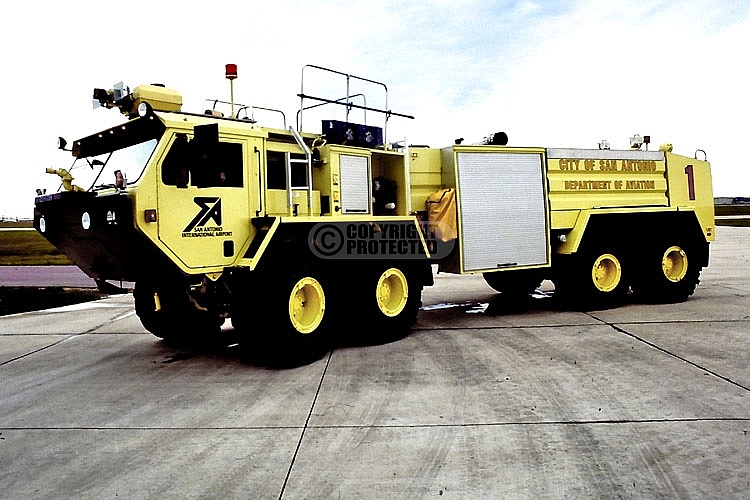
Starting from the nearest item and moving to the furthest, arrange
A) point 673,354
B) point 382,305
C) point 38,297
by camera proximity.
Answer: point 673,354
point 382,305
point 38,297

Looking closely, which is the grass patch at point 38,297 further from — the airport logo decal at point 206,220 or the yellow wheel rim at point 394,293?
the yellow wheel rim at point 394,293

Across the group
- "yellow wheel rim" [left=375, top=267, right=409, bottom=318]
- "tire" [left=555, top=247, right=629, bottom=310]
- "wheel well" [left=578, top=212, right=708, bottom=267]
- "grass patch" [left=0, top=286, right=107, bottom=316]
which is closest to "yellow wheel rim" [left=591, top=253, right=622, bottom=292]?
"tire" [left=555, top=247, right=629, bottom=310]

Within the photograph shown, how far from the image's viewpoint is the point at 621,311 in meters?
9.77

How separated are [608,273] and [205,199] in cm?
711

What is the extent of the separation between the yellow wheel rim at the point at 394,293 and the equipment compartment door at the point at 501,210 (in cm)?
109

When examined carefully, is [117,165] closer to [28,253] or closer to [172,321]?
[172,321]

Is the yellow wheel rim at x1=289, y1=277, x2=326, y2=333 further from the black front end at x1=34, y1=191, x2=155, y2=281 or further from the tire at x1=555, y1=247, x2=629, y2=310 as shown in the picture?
the tire at x1=555, y1=247, x2=629, y2=310

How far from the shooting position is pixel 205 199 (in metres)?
6.50

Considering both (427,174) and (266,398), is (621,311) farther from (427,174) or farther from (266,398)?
(266,398)

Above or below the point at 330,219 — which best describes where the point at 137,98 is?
above

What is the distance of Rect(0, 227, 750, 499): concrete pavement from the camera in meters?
3.78

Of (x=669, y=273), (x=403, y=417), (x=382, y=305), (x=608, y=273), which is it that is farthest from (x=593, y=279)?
(x=403, y=417)

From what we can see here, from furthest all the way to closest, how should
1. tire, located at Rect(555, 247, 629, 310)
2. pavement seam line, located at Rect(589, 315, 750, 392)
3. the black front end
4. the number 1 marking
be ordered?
1. the number 1 marking
2. tire, located at Rect(555, 247, 629, 310)
3. the black front end
4. pavement seam line, located at Rect(589, 315, 750, 392)

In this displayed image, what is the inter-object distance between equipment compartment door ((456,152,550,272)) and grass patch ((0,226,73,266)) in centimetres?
1559
